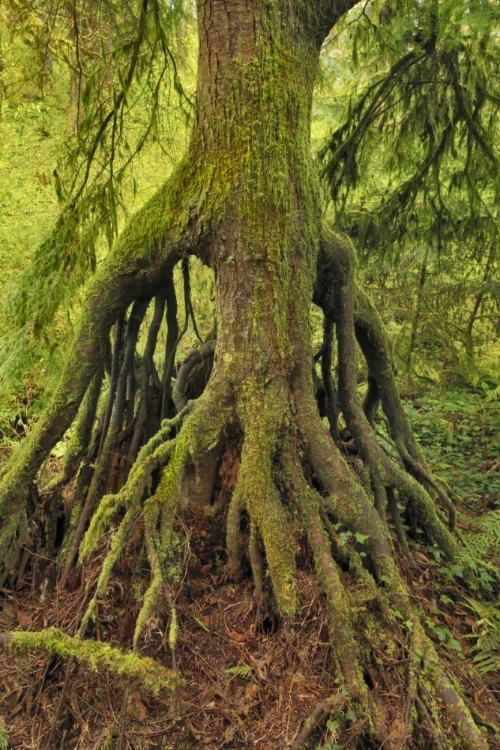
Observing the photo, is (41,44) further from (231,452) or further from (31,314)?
(231,452)

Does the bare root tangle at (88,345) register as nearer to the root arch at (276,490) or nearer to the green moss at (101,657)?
the root arch at (276,490)

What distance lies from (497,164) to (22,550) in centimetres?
492

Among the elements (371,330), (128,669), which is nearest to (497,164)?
(371,330)

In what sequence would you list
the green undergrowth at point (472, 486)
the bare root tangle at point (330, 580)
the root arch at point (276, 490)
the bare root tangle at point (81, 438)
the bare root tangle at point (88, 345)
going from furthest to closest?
the bare root tangle at point (81, 438), the bare root tangle at point (88, 345), the green undergrowth at point (472, 486), the root arch at point (276, 490), the bare root tangle at point (330, 580)

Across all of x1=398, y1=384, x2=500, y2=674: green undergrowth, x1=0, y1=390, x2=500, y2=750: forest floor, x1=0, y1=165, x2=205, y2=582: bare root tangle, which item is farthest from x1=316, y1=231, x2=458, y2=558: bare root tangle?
x1=0, y1=165, x2=205, y2=582: bare root tangle

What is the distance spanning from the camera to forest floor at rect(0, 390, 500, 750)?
2.16m

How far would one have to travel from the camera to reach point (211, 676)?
7.74 ft

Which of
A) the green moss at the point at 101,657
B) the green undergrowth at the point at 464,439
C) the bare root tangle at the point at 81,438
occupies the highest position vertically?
the bare root tangle at the point at 81,438

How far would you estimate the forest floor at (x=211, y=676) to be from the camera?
216 centimetres

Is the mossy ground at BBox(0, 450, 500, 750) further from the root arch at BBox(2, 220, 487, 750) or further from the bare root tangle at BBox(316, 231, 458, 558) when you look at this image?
the bare root tangle at BBox(316, 231, 458, 558)

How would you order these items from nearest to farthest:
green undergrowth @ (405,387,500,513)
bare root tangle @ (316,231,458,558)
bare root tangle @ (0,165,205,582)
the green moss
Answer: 1. the green moss
2. bare root tangle @ (0,165,205,582)
3. bare root tangle @ (316,231,458,558)
4. green undergrowth @ (405,387,500,513)

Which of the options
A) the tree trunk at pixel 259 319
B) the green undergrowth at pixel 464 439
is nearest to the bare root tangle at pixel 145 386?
the tree trunk at pixel 259 319

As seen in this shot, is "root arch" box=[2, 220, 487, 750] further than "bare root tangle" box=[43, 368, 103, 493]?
No

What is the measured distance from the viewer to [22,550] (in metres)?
3.18
